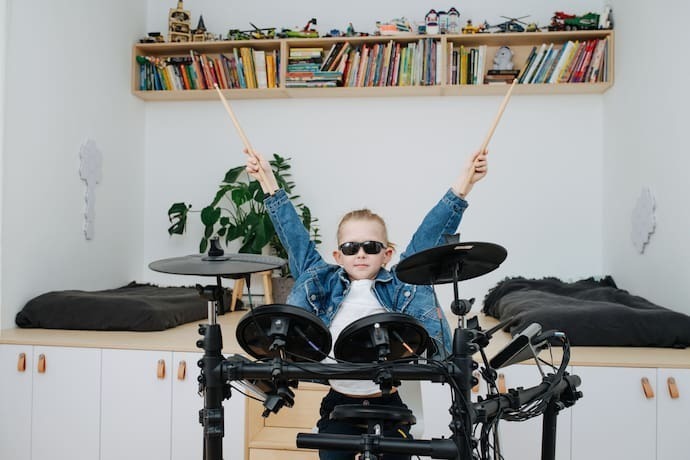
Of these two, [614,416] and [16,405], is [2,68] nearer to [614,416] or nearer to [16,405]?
[16,405]

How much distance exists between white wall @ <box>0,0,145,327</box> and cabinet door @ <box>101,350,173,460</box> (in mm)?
805

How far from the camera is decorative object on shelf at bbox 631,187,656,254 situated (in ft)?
11.1

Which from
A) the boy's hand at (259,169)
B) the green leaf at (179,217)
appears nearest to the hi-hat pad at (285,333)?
the boy's hand at (259,169)

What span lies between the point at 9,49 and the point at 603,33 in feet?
11.6

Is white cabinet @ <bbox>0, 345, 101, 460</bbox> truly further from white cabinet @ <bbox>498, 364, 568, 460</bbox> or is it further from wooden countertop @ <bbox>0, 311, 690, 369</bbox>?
white cabinet @ <bbox>498, 364, 568, 460</bbox>

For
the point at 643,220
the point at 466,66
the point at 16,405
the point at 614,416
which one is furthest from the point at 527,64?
the point at 16,405

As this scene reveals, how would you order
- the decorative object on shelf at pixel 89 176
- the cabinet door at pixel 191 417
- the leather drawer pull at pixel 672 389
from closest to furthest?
1. the leather drawer pull at pixel 672 389
2. the cabinet door at pixel 191 417
3. the decorative object on shelf at pixel 89 176

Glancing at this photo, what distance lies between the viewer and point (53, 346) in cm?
265

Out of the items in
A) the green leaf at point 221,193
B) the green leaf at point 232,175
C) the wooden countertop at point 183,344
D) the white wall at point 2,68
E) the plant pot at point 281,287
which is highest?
the white wall at point 2,68

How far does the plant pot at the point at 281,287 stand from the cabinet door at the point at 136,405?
1.68 m

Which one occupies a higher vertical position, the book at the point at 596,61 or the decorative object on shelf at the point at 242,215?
the book at the point at 596,61

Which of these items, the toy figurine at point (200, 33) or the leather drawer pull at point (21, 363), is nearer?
the leather drawer pull at point (21, 363)

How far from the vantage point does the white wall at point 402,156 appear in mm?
4383

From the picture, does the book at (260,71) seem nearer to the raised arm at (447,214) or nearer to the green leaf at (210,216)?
the green leaf at (210,216)
